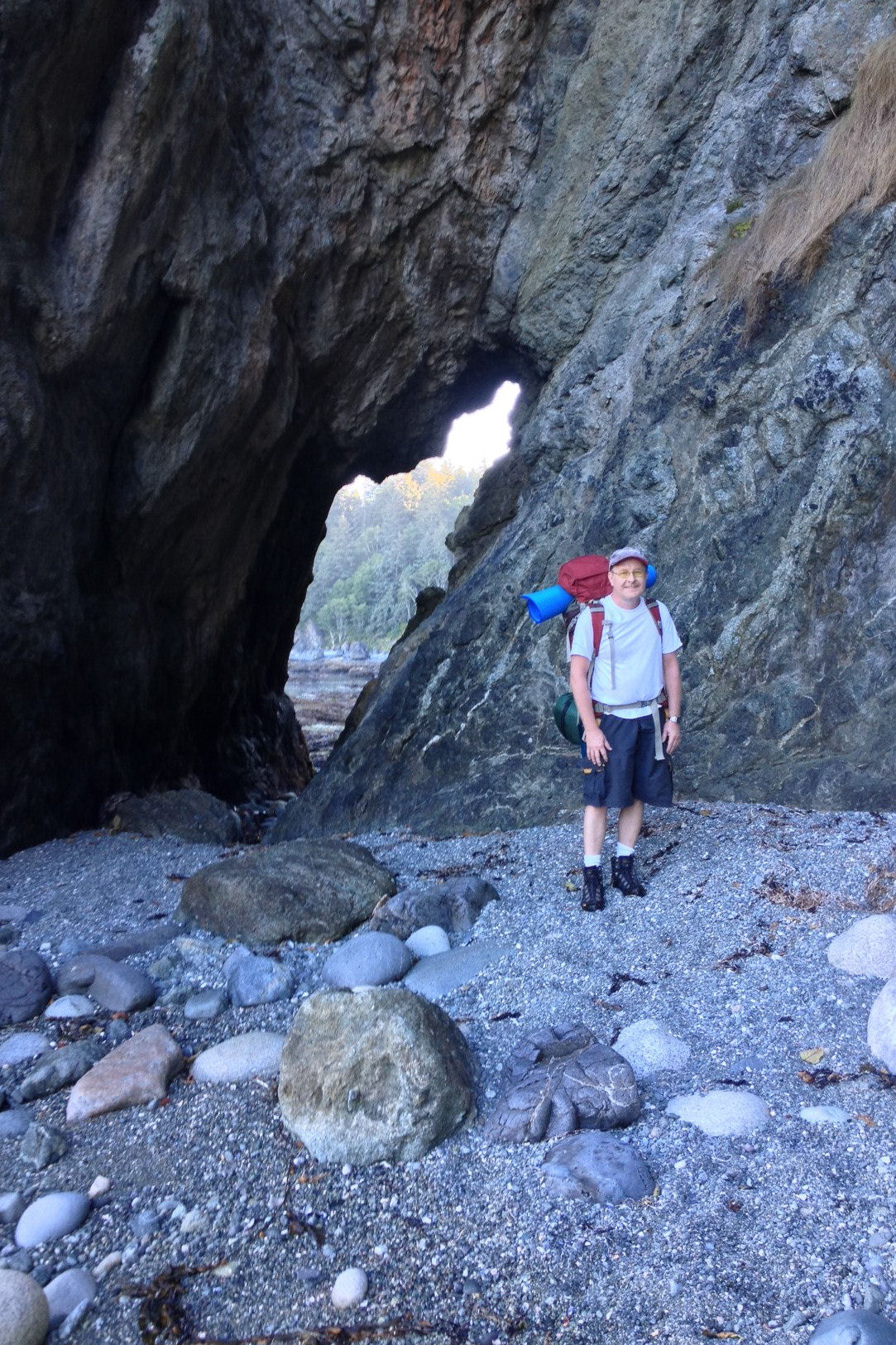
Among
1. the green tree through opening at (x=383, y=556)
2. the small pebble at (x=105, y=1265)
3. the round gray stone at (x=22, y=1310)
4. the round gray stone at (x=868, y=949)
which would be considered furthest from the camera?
the green tree through opening at (x=383, y=556)

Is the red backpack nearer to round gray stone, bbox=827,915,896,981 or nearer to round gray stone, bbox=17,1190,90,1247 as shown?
round gray stone, bbox=827,915,896,981

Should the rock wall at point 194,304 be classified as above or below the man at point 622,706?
above

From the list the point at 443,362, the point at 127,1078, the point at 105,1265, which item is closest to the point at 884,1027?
the point at 105,1265

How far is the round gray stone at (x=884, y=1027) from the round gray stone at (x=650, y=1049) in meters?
0.56

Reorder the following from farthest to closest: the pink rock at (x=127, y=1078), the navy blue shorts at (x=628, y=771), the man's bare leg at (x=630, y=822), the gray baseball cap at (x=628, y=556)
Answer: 1. the man's bare leg at (x=630, y=822)
2. the navy blue shorts at (x=628, y=771)
3. the gray baseball cap at (x=628, y=556)
4. the pink rock at (x=127, y=1078)

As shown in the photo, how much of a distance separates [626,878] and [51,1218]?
272cm

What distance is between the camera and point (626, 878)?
4.23 meters

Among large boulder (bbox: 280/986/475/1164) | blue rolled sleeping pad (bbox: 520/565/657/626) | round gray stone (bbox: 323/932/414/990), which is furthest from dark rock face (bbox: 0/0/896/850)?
large boulder (bbox: 280/986/475/1164)

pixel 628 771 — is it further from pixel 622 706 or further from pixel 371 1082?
pixel 371 1082

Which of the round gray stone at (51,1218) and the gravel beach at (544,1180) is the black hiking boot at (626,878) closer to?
the gravel beach at (544,1180)

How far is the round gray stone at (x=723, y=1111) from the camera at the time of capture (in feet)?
8.14

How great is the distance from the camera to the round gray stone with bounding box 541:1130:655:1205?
2244mm

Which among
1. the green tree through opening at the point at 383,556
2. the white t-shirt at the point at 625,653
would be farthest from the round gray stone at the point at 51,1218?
the green tree through opening at the point at 383,556

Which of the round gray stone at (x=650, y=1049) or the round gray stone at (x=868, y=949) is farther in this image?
the round gray stone at (x=868, y=949)
